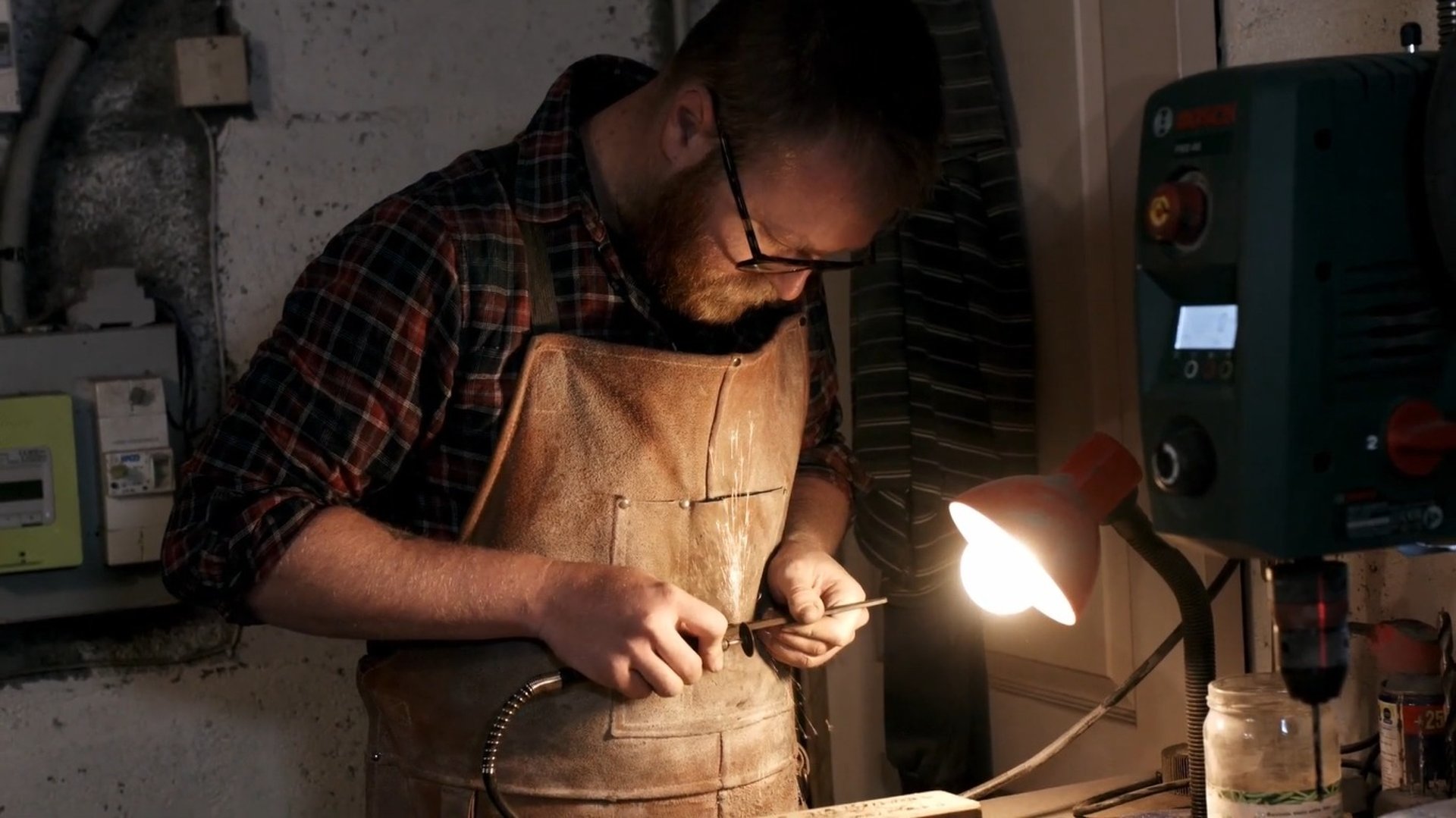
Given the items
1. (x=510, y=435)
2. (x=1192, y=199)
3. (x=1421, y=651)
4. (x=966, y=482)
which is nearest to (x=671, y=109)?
(x=510, y=435)

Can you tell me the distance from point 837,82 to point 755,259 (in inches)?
7.5

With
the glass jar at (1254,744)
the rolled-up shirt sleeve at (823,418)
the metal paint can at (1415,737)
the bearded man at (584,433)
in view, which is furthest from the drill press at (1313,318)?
the rolled-up shirt sleeve at (823,418)

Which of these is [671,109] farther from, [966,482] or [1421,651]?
[1421,651]

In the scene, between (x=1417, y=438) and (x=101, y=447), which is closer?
(x=1417, y=438)

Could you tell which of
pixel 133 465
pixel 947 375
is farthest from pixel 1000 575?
pixel 133 465

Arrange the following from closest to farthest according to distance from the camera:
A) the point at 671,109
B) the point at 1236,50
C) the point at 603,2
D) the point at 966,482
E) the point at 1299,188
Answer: the point at 1299,188 < the point at 671,109 < the point at 1236,50 < the point at 966,482 < the point at 603,2

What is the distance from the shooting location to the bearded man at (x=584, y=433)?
53.2 inches

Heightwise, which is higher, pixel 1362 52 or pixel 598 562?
pixel 1362 52

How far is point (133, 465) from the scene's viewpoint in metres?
2.00

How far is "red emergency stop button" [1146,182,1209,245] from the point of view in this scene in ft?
3.23

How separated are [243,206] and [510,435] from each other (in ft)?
2.87

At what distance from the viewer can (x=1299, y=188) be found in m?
0.94

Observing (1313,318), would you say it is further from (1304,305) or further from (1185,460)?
(1185,460)

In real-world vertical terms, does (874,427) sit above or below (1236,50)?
below
